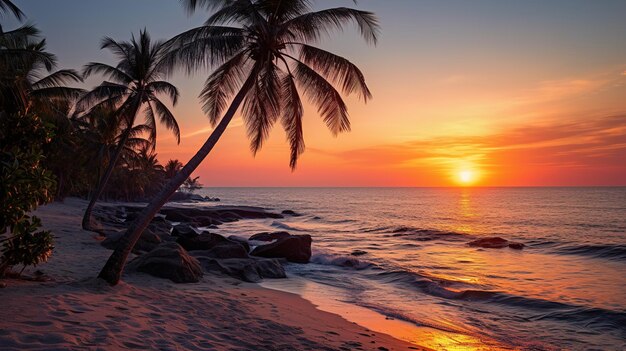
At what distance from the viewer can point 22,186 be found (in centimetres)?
661

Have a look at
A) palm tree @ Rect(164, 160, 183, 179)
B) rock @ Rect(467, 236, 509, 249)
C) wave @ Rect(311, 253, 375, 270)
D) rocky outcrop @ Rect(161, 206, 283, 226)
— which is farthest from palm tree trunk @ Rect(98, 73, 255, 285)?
palm tree @ Rect(164, 160, 183, 179)

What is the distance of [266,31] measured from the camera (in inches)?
417

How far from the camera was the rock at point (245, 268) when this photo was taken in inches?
544

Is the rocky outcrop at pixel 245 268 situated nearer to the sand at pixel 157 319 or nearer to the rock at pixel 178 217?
the sand at pixel 157 319

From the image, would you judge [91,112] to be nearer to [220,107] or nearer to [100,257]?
[100,257]

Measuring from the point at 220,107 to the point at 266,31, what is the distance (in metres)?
3.11

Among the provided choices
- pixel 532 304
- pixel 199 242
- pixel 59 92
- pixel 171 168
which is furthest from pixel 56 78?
pixel 171 168

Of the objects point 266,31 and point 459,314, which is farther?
point 459,314

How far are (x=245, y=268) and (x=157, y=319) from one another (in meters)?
7.36

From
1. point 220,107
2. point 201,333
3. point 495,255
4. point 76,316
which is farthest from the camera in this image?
point 495,255

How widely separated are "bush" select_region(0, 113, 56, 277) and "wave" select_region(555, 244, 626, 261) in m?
28.2

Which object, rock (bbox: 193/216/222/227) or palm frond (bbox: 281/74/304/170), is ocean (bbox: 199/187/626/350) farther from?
rock (bbox: 193/216/222/227)

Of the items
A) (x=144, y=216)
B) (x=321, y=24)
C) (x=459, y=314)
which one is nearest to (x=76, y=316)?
(x=144, y=216)

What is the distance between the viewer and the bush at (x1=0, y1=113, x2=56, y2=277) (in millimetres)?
6488
